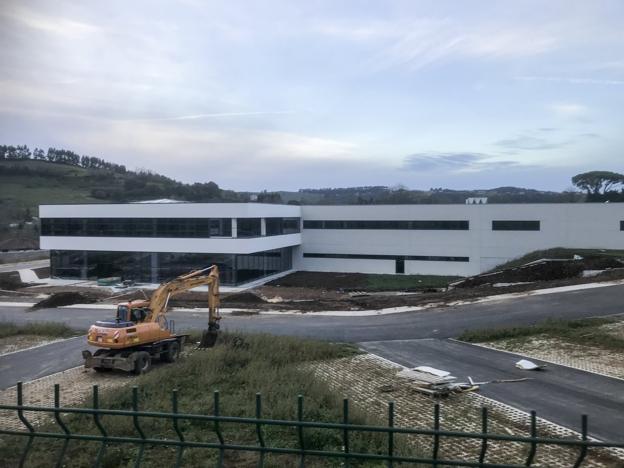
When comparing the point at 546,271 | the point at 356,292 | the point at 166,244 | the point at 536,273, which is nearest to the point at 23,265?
the point at 166,244

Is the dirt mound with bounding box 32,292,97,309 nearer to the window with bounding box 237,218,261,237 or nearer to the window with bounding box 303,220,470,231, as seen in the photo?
the window with bounding box 237,218,261,237

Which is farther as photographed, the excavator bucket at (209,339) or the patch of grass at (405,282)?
the patch of grass at (405,282)

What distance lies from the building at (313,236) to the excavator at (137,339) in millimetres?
21111

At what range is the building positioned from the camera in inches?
1596

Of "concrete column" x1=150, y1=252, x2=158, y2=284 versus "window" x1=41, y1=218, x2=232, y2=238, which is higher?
"window" x1=41, y1=218, x2=232, y2=238

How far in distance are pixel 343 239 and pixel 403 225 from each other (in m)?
5.48

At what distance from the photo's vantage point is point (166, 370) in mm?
13930

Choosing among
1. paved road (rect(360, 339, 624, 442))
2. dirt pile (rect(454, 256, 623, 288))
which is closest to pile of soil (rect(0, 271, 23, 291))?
dirt pile (rect(454, 256, 623, 288))

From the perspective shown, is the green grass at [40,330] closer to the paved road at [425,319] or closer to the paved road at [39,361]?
the paved road at [39,361]

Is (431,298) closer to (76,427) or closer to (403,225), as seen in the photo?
(403,225)

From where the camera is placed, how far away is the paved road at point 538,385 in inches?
437

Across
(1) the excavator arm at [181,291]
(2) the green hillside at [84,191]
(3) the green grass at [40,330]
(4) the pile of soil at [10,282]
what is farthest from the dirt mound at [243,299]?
(2) the green hillside at [84,191]

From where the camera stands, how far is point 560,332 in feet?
62.1

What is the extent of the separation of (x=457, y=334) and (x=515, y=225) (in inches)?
1039
